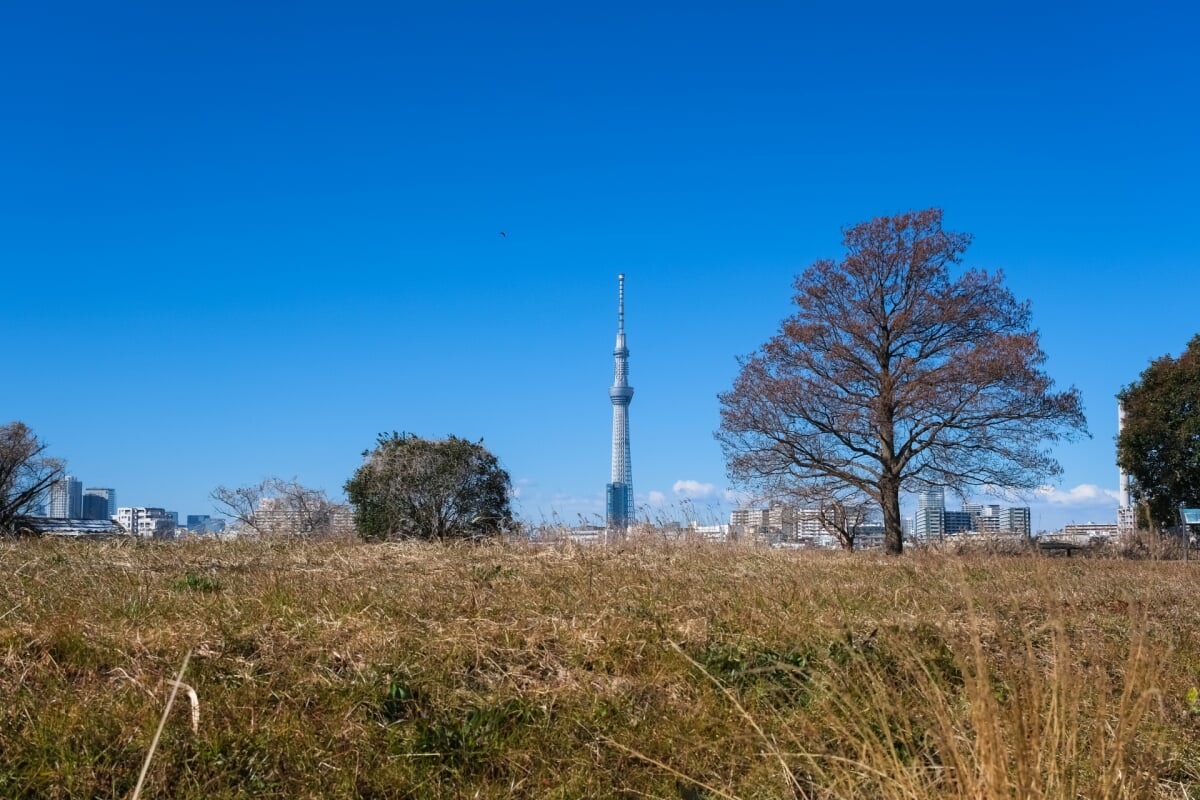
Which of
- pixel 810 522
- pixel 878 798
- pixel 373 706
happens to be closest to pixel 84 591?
pixel 373 706

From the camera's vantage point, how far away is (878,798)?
12.1 feet

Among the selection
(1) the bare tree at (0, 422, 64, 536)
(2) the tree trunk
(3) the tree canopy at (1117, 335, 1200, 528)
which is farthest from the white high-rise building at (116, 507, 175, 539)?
(3) the tree canopy at (1117, 335, 1200, 528)

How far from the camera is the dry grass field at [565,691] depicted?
3.41 metres

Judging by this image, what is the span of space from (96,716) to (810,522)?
18895 millimetres

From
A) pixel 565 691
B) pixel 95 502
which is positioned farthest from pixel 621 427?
pixel 565 691

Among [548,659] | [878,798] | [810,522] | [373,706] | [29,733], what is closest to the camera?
[878,798]

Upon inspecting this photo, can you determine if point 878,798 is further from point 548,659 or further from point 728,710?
point 548,659

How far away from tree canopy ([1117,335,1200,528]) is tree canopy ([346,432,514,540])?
17.9m

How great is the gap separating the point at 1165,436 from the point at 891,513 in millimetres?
11570

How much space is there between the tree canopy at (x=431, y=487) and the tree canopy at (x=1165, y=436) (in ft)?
58.8

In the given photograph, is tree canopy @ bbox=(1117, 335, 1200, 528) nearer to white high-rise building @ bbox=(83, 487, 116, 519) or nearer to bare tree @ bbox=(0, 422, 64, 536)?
bare tree @ bbox=(0, 422, 64, 536)

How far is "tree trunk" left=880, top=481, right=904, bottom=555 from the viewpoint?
20328 millimetres

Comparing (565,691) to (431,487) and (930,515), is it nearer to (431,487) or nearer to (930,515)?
(431,487)

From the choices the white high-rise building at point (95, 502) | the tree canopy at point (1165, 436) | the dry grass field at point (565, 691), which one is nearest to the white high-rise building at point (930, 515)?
the tree canopy at point (1165, 436)
